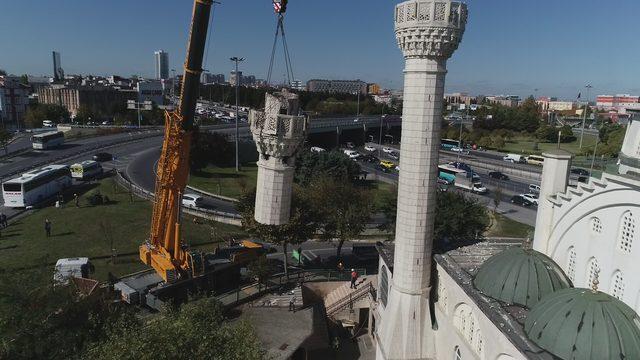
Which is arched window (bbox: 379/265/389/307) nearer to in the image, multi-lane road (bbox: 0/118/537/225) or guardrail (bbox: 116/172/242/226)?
guardrail (bbox: 116/172/242/226)

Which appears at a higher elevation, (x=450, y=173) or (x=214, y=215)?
(x=450, y=173)

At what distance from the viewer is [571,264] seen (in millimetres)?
20453

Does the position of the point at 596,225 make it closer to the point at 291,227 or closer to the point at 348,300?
the point at 348,300

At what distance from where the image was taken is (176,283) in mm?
28578

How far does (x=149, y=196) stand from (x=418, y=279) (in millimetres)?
41556

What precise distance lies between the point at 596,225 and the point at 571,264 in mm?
2460

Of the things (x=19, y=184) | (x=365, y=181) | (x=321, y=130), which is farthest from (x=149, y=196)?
(x=321, y=130)

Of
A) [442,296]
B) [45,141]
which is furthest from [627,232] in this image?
[45,141]

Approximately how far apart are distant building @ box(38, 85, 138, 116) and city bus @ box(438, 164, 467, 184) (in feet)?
374

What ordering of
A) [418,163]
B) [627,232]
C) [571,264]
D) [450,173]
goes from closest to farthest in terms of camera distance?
[627,232], [571,264], [418,163], [450,173]

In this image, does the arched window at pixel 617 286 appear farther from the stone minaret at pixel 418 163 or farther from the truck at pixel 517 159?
the truck at pixel 517 159

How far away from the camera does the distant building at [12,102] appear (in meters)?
124

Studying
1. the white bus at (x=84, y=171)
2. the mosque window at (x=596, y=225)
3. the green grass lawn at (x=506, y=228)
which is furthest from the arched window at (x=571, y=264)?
the white bus at (x=84, y=171)

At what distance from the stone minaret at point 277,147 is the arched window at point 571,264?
12983 millimetres
